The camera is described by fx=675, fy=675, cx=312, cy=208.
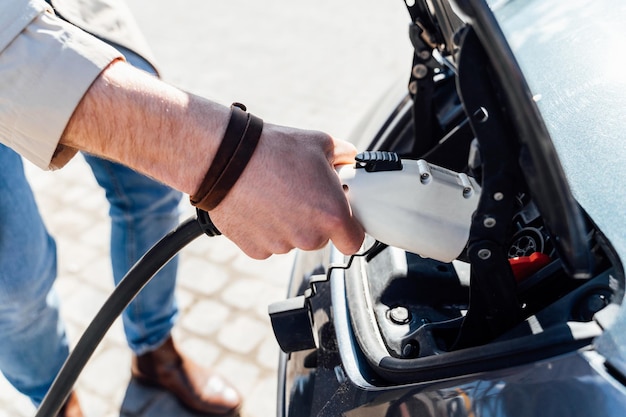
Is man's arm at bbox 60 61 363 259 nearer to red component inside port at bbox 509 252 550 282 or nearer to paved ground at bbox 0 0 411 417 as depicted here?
red component inside port at bbox 509 252 550 282

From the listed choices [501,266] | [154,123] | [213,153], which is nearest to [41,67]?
[154,123]

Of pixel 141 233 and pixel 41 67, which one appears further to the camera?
pixel 141 233

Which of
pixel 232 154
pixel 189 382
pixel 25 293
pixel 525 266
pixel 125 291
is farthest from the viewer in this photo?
pixel 189 382

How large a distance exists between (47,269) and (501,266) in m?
1.45

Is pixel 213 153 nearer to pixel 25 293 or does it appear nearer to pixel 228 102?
pixel 25 293

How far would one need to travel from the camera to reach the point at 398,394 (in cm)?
122

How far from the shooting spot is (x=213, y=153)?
1236mm

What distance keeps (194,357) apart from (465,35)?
2031mm

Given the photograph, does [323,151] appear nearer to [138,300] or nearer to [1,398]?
[138,300]

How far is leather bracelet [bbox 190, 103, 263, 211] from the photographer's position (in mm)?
1229

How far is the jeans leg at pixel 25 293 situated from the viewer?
190 cm

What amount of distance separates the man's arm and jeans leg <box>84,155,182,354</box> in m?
0.78

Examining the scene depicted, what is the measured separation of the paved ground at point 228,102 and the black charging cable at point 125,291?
80 cm

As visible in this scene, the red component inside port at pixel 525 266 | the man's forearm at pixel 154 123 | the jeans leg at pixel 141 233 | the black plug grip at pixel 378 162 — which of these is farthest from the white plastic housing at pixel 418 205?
the jeans leg at pixel 141 233
